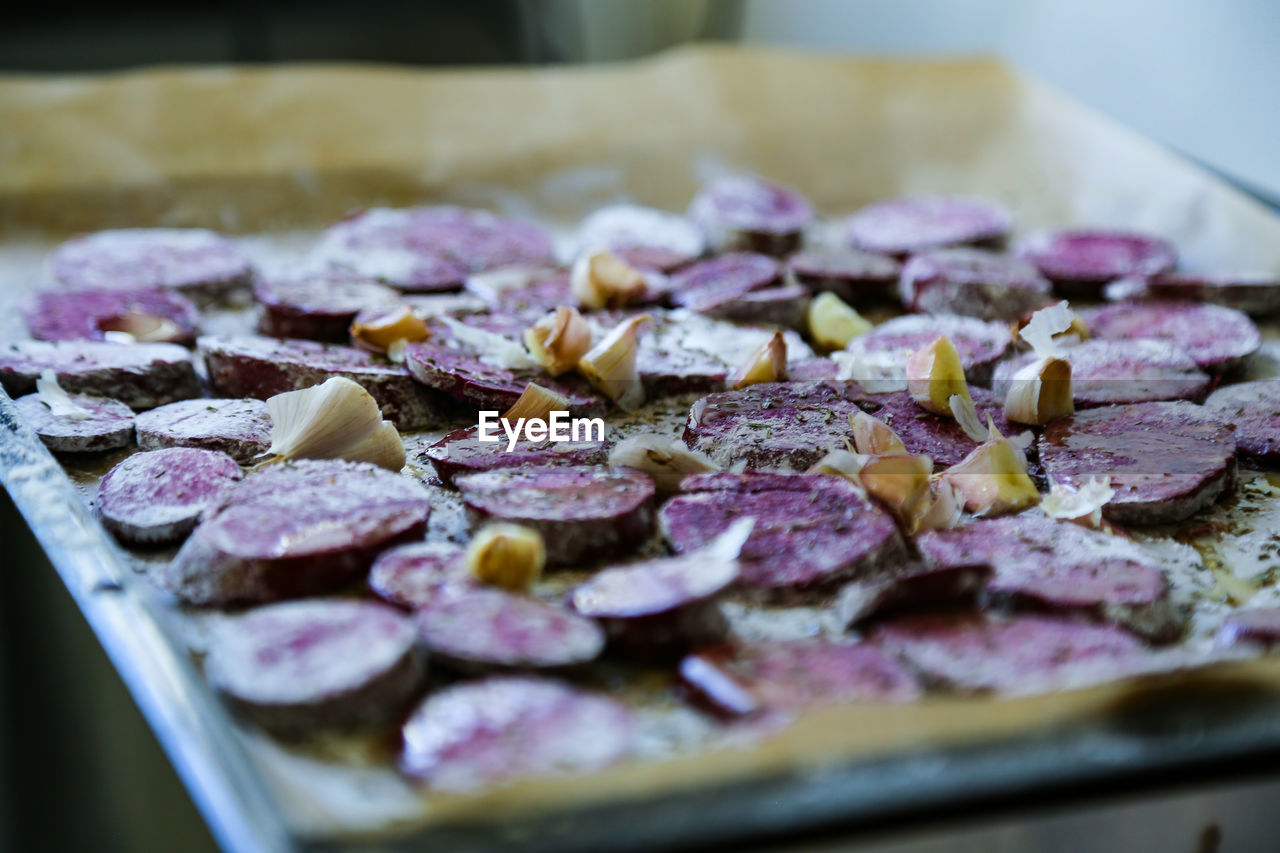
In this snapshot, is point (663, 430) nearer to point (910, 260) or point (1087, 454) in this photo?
point (1087, 454)

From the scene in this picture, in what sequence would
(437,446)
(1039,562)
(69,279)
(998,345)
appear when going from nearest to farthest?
(1039,562) < (437,446) < (998,345) < (69,279)

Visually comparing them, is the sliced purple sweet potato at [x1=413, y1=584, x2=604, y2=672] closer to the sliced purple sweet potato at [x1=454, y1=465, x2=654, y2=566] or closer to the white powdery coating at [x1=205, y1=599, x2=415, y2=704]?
the white powdery coating at [x1=205, y1=599, x2=415, y2=704]

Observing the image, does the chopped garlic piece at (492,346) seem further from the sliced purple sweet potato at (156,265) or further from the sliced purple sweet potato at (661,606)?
the sliced purple sweet potato at (661,606)

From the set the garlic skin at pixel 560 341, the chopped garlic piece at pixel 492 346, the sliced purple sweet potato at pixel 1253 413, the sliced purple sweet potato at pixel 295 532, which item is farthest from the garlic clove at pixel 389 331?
the sliced purple sweet potato at pixel 1253 413

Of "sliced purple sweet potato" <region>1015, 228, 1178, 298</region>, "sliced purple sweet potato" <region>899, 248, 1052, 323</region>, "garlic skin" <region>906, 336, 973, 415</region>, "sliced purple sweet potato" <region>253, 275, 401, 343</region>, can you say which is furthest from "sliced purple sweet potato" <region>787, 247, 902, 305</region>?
"sliced purple sweet potato" <region>253, 275, 401, 343</region>

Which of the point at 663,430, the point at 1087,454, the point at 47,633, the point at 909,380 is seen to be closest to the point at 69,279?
the point at 47,633

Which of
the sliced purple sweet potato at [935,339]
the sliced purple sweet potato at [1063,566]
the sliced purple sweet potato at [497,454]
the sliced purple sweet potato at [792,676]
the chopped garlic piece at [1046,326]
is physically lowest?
the sliced purple sweet potato at [792,676]
